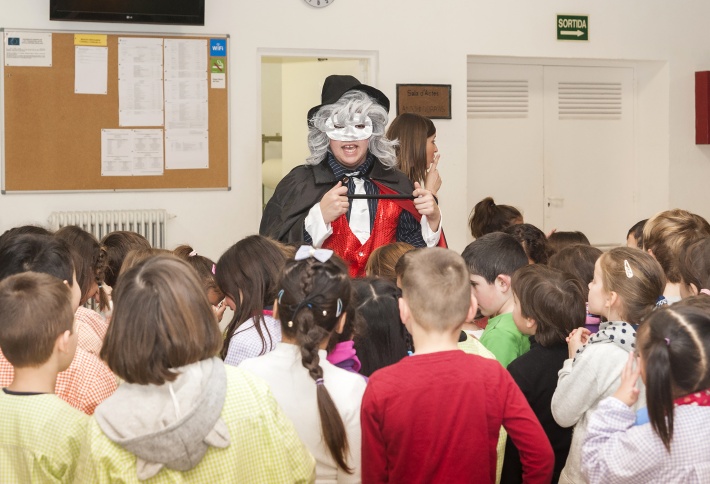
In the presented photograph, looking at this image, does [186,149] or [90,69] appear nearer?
[90,69]

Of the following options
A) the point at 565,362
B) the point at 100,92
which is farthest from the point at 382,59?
the point at 565,362

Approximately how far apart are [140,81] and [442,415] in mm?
4030

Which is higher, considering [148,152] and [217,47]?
[217,47]

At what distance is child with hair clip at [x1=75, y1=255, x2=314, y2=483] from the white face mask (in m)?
1.83

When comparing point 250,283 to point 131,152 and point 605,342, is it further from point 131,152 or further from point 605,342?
point 131,152

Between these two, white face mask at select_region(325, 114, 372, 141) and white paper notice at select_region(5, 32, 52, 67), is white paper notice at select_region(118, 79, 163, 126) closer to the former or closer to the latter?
white paper notice at select_region(5, 32, 52, 67)

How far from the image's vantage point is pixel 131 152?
5.50m

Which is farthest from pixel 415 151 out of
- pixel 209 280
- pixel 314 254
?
pixel 314 254

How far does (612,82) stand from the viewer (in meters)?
6.79

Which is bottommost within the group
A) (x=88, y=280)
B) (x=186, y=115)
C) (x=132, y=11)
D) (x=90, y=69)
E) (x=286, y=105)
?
(x=88, y=280)

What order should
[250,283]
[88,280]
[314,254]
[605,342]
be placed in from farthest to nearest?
1. [88,280]
2. [250,283]
3. [605,342]
4. [314,254]

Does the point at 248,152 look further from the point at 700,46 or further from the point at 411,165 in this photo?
the point at 700,46

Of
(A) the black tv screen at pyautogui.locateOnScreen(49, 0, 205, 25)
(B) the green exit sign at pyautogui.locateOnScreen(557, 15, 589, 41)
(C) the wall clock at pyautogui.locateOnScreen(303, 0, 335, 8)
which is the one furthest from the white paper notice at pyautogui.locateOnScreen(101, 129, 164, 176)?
(B) the green exit sign at pyautogui.locateOnScreen(557, 15, 589, 41)

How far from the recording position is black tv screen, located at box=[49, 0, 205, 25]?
5.20 meters
